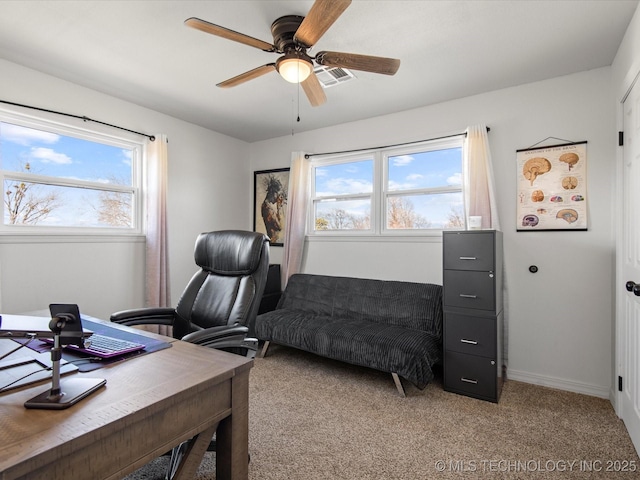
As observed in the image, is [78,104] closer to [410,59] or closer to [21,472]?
[410,59]

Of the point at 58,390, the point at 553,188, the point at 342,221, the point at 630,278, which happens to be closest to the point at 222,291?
the point at 58,390

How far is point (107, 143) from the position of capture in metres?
3.25

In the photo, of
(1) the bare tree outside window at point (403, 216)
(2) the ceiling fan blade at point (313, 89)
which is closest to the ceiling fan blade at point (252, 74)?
(2) the ceiling fan blade at point (313, 89)

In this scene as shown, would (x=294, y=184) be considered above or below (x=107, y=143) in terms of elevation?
below

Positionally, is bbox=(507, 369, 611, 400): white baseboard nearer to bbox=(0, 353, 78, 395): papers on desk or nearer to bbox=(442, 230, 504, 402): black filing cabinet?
bbox=(442, 230, 504, 402): black filing cabinet

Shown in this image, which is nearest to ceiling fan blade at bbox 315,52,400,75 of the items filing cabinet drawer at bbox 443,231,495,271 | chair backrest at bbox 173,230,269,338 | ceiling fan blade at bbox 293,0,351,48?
ceiling fan blade at bbox 293,0,351,48

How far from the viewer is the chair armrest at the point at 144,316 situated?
73.6 inches

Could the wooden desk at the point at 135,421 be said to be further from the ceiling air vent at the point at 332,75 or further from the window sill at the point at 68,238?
the ceiling air vent at the point at 332,75

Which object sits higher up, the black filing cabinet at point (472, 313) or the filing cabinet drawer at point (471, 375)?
the black filing cabinet at point (472, 313)

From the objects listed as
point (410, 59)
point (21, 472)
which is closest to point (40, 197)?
point (21, 472)

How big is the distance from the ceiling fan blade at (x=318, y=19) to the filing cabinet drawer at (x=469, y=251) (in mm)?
1730

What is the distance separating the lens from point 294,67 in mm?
2016

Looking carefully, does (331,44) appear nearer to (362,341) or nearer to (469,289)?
(469,289)

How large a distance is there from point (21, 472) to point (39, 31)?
8.85ft
